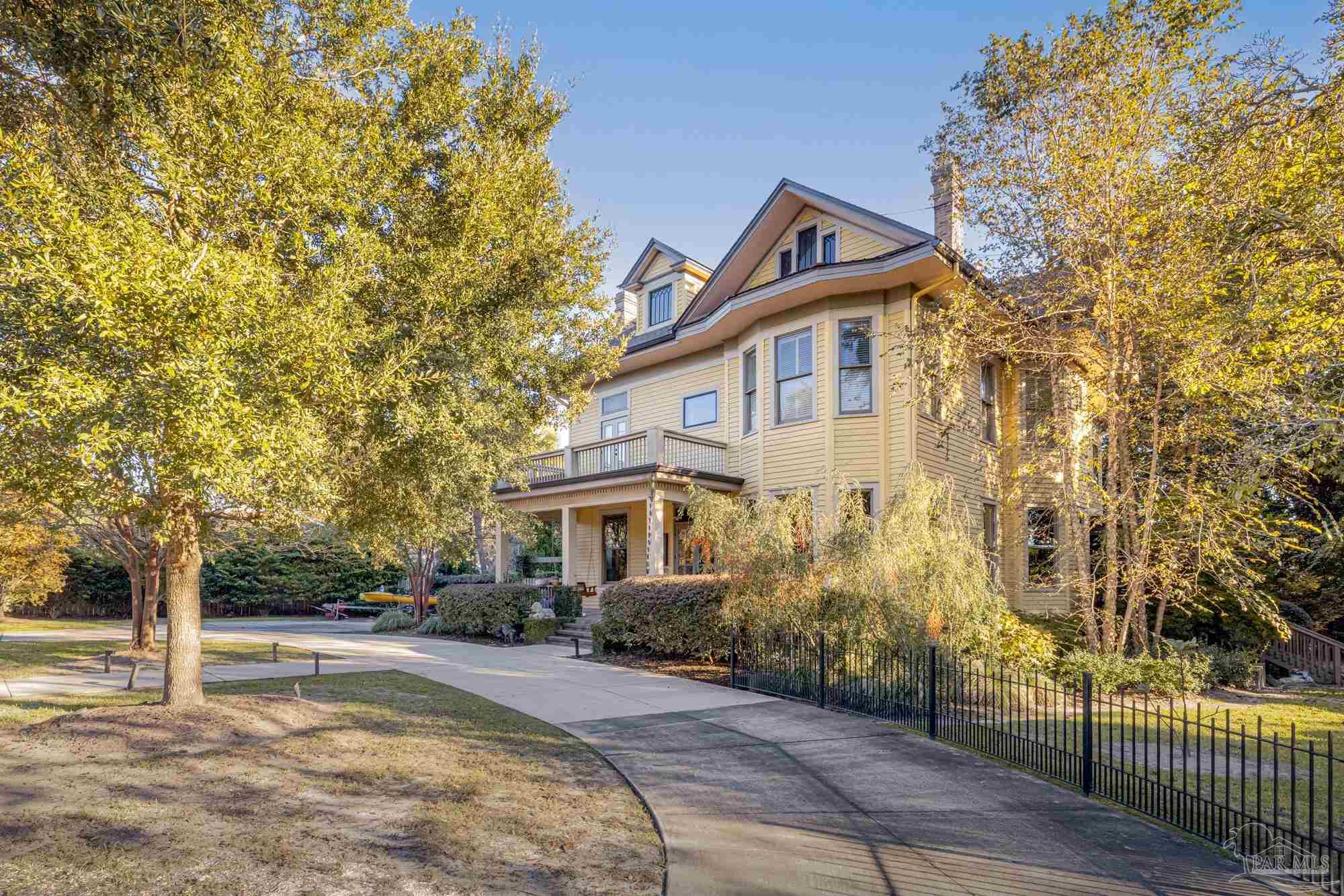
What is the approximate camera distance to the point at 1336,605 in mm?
15539

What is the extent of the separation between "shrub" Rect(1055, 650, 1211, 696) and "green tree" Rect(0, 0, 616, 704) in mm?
8758

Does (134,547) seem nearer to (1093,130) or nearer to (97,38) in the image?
(97,38)

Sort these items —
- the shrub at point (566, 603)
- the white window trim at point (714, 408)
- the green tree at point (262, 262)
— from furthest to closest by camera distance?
1. the white window trim at point (714, 408)
2. the shrub at point (566, 603)
3. the green tree at point (262, 262)

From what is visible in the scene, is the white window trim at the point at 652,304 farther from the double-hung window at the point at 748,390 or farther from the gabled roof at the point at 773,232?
the double-hung window at the point at 748,390

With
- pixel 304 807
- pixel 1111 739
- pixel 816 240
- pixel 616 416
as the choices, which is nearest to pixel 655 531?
pixel 616 416

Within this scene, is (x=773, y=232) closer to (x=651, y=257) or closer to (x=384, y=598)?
(x=651, y=257)

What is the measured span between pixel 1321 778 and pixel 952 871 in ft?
17.6

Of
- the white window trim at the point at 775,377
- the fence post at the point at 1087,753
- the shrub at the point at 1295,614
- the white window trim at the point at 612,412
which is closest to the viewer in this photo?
the fence post at the point at 1087,753

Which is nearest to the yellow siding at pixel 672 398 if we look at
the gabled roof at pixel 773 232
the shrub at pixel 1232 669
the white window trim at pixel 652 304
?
the gabled roof at pixel 773 232

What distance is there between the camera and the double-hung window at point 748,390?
17.8m

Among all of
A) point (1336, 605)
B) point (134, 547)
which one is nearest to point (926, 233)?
point (1336, 605)

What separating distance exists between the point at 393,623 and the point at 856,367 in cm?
1532

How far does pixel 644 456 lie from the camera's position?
60.5 feet

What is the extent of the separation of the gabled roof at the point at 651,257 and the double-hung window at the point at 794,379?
5.60m
